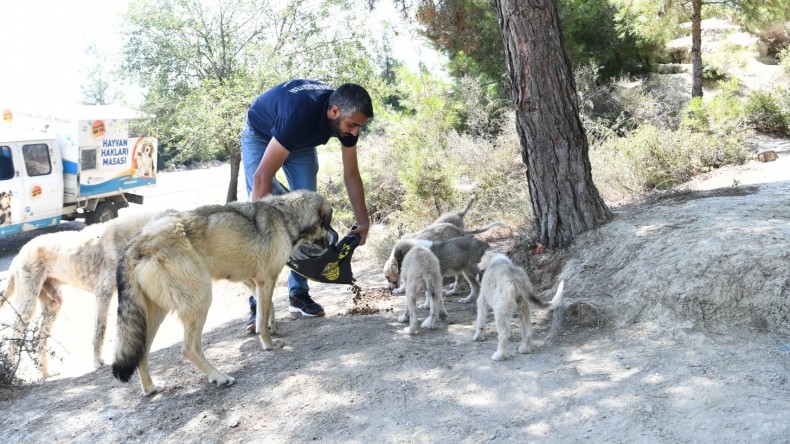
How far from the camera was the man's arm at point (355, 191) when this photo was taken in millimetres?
5883

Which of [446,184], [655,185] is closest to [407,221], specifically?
[446,184]

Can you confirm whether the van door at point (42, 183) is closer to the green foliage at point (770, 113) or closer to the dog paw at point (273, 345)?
the dog paw at point (273, 345)

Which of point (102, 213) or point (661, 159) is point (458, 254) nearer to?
point (661, 159)

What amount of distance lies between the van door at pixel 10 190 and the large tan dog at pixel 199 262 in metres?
11.7

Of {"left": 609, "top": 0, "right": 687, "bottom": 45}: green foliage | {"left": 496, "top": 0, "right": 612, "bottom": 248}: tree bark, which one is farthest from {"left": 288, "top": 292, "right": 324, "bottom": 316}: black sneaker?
{"left": 609, "top": 0, "right": 687, "bottom": 45}: green foliage

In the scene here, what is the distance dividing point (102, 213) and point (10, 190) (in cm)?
284

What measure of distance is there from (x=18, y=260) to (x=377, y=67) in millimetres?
12264

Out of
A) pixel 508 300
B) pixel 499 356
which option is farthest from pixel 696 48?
pixel 499 356

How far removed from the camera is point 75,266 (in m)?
5.88

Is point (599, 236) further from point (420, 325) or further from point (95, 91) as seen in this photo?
point (95, 91)

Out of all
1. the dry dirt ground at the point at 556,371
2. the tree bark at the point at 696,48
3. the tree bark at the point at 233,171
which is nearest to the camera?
the dry dirt ground at the point at 556,371

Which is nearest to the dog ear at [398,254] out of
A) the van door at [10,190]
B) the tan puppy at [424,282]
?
the tan puppy at [424,282]

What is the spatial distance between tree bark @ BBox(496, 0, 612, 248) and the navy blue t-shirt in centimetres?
200

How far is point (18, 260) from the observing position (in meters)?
6.10
